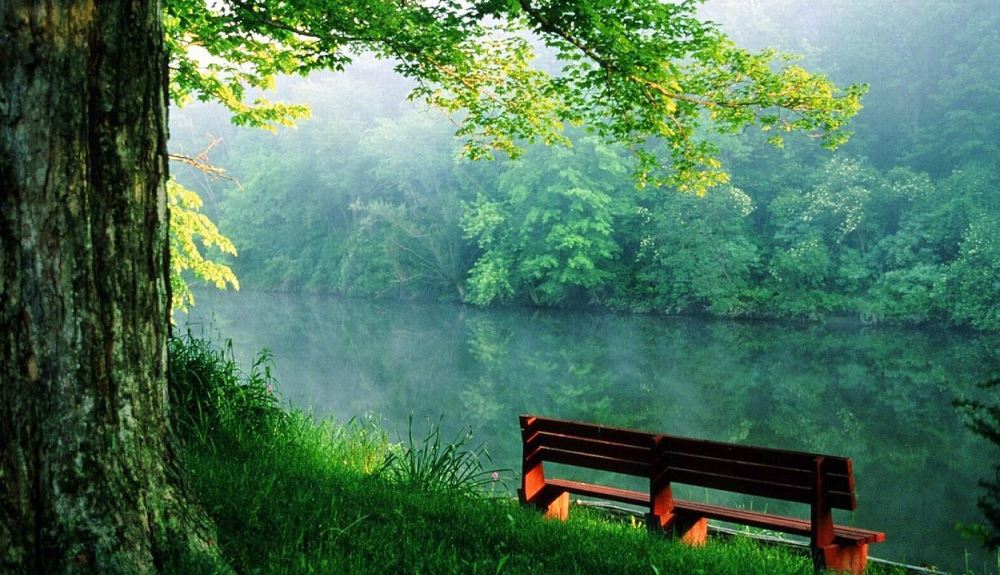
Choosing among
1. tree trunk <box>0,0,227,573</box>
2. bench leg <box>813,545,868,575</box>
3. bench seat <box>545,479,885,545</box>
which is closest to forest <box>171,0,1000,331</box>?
bench seat <box>545,479,885,545</box>

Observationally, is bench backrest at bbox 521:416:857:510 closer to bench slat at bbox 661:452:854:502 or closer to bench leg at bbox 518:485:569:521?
bench slat at bbox 661:452:854:502

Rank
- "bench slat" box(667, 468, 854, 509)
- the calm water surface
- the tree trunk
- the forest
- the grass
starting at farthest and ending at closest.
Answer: the forest → the calm water surface → "bench slat" box(667, 468, 854, 509) → the grass → the tree trunk

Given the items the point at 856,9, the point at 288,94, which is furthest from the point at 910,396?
the point at 288,94

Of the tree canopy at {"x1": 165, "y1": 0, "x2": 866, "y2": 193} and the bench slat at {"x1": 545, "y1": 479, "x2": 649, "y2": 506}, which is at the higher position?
the tree canopy at {"x1": 165, "y1": 0, "x2": 866, "y2": 193}

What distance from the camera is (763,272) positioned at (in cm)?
3350

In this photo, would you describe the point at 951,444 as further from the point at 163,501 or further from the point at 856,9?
the point at 856,9

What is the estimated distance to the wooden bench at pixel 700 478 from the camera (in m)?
4.43

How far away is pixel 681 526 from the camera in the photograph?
5.01 m

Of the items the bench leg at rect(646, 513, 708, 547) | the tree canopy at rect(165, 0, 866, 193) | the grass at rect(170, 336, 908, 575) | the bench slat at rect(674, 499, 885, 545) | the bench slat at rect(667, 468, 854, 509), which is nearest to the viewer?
the grass at rect(170, 336, 908, 575)

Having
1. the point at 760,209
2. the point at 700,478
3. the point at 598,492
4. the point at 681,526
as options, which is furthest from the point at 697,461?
the point at 760,209

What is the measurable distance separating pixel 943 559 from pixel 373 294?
133 ft

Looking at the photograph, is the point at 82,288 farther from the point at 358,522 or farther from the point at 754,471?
the point at 754,471

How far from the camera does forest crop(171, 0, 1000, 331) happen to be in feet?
98.3

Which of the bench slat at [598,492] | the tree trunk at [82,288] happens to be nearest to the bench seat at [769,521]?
the bench slat at [598,492]
